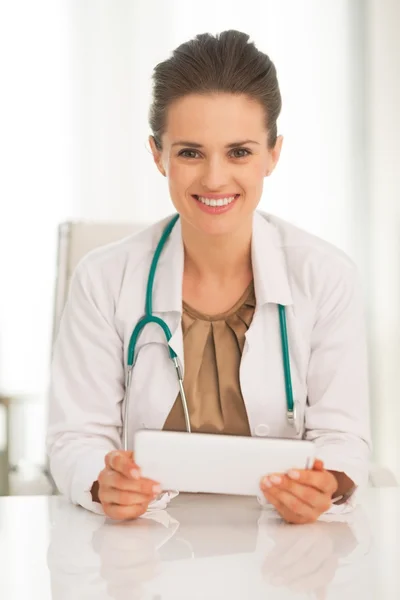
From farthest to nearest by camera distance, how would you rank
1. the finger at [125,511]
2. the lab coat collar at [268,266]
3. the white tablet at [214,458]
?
the lab coat collar at [268,266] → the finger at [125,511] → the white tablet at [214,458]

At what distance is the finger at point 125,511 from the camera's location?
1.28 metres

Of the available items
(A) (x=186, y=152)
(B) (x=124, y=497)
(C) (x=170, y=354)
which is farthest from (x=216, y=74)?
(B) (x=124, y=497)

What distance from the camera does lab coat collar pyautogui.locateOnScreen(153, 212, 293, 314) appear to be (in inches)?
62.5

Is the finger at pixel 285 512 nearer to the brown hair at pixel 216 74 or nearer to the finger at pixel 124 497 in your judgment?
the finger at pixel 124 497

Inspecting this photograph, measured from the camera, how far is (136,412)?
1.61m

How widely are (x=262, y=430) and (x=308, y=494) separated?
0.30 metres

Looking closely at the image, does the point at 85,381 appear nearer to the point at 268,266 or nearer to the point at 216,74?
the point at 268,266

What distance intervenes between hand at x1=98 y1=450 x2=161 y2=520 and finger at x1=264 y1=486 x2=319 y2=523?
0.16 metres

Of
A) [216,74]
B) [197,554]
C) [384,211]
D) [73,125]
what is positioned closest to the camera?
[197,554]

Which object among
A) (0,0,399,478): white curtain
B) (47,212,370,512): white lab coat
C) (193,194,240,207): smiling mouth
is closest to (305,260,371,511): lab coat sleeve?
(47,212,370,512): white lab coat

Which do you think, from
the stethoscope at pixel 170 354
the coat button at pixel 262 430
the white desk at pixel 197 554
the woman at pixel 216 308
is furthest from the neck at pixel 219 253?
the white desk at pixel 197 554

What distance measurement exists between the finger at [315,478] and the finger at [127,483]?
0.62 ft

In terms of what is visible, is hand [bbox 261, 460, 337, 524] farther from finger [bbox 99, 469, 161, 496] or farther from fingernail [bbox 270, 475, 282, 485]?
finger [bbox 99, 469, 161, 496]

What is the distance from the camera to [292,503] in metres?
1.25
